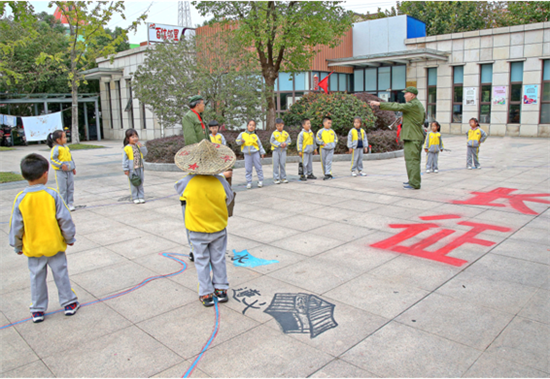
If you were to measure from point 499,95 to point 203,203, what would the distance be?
22.7 m

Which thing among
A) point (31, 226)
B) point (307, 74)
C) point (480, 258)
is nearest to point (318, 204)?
point (480, 258)

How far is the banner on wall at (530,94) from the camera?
21516mm

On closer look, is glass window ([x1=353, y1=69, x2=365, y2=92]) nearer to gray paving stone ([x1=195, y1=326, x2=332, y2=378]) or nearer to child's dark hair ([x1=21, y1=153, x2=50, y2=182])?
child's dark hair ([x1=21, y1=153, x2=50, y2=182])

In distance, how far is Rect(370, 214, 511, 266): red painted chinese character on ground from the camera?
555 centimetres

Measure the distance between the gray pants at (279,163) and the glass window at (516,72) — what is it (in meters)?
17.0

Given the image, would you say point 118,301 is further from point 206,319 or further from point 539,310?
point 539,310

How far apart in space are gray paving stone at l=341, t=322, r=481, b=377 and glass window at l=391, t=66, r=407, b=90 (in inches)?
985

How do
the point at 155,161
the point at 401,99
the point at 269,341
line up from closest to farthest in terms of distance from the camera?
the point at 269,341, the point at 155,161, the point at 401,99

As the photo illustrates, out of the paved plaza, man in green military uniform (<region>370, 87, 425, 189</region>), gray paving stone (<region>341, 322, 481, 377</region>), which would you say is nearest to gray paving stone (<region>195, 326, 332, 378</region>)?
the paved plaza

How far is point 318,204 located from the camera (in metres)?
8.59

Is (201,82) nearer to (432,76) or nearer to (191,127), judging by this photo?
(191,127)

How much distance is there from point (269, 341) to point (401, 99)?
25.4 metres

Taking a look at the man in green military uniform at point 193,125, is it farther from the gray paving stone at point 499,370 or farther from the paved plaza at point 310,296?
the gray paving stone at point 499,370

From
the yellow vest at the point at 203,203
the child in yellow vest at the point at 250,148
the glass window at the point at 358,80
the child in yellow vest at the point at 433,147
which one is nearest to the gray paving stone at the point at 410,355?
the yellow vest at the point at 203,203
